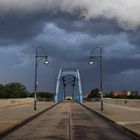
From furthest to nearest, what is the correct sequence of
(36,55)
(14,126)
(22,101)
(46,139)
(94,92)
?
(94,92) → (22,101) → (36,55) → (14,126) → (46,139)

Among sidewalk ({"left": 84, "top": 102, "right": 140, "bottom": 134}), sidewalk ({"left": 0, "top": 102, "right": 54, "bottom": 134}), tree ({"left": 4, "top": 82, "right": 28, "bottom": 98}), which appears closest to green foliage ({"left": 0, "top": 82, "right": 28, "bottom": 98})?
tree ({"left": 4, "top": 82, "right": 28, "bottom": 98})

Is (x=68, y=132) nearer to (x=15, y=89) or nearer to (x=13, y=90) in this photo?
(x=13, y=90)

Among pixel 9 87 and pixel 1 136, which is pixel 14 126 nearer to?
pixel 1 136

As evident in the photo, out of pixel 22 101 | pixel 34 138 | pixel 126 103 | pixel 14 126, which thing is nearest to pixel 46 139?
pixel 34 138

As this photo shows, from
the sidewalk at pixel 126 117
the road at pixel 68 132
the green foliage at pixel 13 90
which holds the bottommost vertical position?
the road at pixel 68 132

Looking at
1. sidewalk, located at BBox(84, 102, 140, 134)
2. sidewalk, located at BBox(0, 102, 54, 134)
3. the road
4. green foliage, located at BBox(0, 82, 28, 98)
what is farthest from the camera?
green foliage, located at BBox(0, 82, 28, 98)

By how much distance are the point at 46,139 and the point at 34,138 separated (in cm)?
77

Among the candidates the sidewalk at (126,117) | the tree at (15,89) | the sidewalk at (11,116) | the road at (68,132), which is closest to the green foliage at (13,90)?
the tree at (15,89)

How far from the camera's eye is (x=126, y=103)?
78312mm

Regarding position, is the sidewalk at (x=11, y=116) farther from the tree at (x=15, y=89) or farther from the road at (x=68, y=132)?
the tree at (x=15, y=89)

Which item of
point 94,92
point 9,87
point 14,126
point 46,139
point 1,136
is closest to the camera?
point 46,139

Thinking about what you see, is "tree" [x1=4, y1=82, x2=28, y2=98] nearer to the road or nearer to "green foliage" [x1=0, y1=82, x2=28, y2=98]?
"green foliage" [x1=0, y1=82, x2=28, y2=98]

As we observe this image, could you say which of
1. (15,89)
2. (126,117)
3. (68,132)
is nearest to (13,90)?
(15,89)

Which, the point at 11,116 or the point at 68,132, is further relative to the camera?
the point at 11,116
